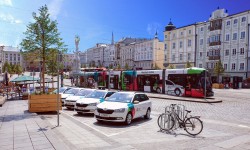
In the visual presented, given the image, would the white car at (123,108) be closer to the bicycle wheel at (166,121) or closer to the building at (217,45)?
the bicycle wheel at (166,121)

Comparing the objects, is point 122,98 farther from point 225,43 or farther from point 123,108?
point 225,43

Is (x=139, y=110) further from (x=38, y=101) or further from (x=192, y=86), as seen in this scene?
(x=192, y=86)

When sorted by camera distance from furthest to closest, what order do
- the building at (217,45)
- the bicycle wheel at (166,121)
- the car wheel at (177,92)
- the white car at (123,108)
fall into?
the building at (217,45) → the car wheel at (177,92) → the white car at (123,108) → the bicycle wheel at (166,121)

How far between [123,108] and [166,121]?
225 cm

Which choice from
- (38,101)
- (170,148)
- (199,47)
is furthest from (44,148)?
(199,47)

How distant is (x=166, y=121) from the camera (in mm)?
10586

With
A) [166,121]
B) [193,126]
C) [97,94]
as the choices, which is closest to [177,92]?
[97,94]

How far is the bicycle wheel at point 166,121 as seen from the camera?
10.4 meters

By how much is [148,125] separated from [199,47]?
175ft

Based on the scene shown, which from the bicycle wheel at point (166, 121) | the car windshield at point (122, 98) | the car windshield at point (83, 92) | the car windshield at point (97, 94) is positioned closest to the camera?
the bicycle wheel at point (166, 121)

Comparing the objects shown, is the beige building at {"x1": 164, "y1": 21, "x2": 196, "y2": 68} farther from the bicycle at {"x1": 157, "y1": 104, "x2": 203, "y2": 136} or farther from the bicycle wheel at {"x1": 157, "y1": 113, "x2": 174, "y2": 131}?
the bicycle at {"x1": 157, "y1": 104, "x2": 203, "y2": 136}

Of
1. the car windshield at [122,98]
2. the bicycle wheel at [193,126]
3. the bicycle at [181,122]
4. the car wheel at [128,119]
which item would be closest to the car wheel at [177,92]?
the car windshield at [122,98]

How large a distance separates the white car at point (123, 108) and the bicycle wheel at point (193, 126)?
3059mm

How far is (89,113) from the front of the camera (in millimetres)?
15008
